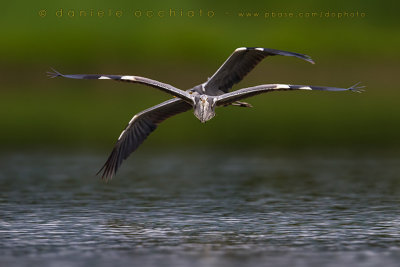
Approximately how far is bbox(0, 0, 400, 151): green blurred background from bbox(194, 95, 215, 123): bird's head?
58.7 ft

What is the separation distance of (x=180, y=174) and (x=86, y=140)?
11356 mm

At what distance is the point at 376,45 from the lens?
330 ft

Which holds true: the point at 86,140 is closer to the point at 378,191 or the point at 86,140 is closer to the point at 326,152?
the point at 326,152

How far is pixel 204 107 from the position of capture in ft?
72.7

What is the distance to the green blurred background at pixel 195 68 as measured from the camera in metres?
46.5

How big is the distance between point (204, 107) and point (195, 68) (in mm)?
65110

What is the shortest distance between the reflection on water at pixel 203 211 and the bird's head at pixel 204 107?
7.42ft

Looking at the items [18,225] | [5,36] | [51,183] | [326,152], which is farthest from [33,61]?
[18,225]

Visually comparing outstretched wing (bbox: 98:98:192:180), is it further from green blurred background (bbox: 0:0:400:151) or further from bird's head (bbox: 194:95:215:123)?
green blurred background (bbox: 0:0:400:151)

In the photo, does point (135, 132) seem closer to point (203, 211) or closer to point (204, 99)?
point (203, 211)

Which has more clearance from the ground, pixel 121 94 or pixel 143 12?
pixel 143 12

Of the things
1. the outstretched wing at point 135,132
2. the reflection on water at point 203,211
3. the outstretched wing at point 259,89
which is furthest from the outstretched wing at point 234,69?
the reflection on water at point 203,211

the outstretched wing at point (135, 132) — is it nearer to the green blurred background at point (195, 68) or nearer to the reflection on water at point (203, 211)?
the reflection on water at point (203, 211)

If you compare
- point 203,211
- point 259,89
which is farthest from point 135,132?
point 259,89
